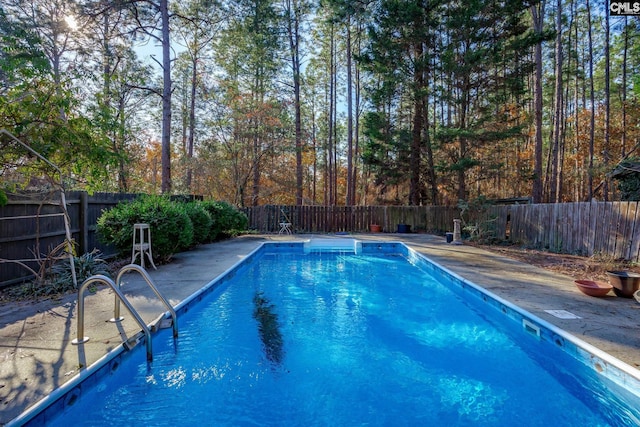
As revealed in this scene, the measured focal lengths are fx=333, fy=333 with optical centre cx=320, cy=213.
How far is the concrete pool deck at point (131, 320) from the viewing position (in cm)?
205

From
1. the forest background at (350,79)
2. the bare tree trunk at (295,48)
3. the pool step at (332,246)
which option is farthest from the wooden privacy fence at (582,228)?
the bare tree trunk at (295,48)

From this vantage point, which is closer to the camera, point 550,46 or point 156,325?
point 156,325

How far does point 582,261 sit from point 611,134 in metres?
14.8

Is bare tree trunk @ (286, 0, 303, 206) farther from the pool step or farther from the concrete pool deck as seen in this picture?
the concrete pool deck

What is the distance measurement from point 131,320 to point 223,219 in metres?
6.60

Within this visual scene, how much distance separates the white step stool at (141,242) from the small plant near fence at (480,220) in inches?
329

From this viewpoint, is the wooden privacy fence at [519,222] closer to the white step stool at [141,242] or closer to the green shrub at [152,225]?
the green shrub at [152,225]

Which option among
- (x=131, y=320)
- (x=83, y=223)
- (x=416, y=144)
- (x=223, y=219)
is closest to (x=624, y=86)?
(x=416, y=144)

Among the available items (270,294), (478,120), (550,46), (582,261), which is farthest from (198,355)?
(550,46)

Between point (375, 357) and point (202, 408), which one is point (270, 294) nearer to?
point (375, 357)

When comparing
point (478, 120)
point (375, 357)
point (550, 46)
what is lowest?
point (375, 357)

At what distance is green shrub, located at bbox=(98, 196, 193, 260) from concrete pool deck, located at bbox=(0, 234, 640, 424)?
1.42 ft

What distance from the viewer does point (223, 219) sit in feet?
31.2

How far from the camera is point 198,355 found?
3.00 metres
